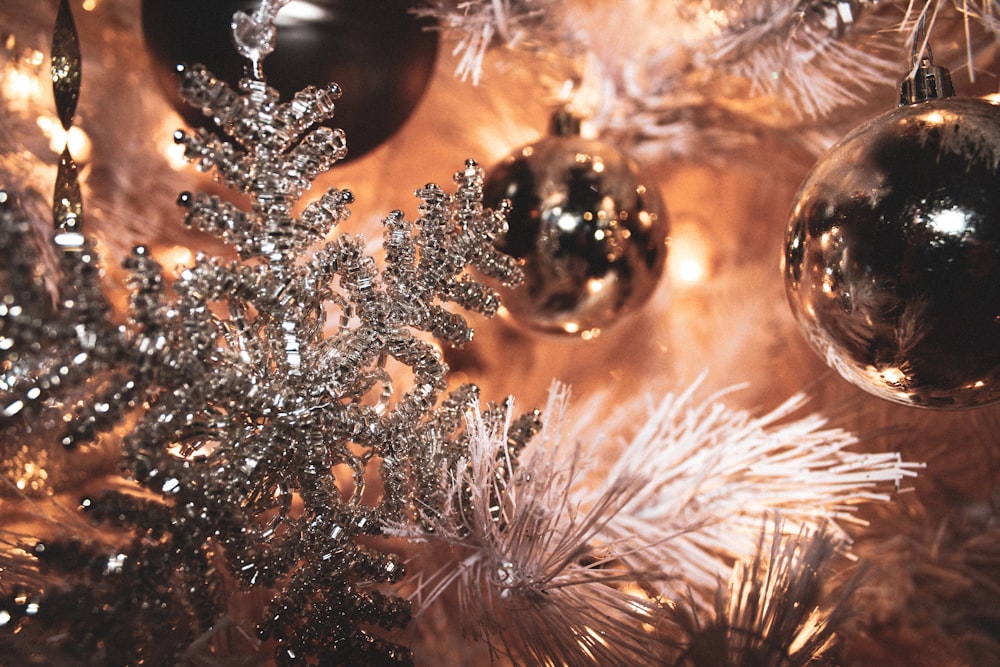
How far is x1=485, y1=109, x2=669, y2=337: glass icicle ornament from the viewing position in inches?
26.0

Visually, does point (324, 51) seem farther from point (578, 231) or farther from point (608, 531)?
point (608, 531)

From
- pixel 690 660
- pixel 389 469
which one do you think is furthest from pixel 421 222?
pixel 690 660

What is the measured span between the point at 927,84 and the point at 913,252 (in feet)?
0.48

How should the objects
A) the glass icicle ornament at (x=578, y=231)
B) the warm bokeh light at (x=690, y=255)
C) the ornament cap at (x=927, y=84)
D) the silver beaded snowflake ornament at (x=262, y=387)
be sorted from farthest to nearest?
the warm bokeh light at (x=690, y=255) → the glass icicle ornament at (x=578, y=231) → the ornament cap at (x=927, y=84) → the silver beaded snowflake ornament at (x=262, y=387)

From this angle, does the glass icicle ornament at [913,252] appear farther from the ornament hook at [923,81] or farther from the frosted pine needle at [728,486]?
the frosted pine needle at [728,486]

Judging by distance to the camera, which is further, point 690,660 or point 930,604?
point 930,604

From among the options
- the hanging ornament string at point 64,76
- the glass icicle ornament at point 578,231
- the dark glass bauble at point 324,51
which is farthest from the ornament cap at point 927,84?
the hanging ornament string at point 64,76

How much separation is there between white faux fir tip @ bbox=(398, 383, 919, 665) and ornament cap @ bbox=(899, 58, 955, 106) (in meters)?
0.26

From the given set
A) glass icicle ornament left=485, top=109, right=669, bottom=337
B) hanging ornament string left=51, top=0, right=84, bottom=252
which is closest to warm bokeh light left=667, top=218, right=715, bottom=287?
glass icicle ornament left=485, top=109, right=669, bottom=337

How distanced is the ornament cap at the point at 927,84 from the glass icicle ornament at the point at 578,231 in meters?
0.23

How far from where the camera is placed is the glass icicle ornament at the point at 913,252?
0.43 metres

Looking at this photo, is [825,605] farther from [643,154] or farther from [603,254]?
[643,154]

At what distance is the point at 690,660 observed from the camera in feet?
1.44

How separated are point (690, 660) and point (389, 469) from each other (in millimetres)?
217
